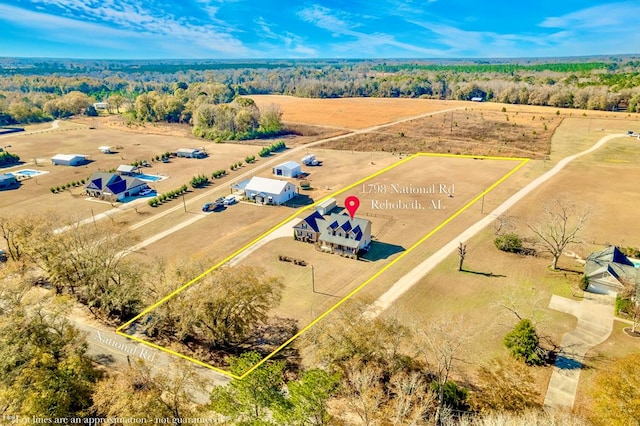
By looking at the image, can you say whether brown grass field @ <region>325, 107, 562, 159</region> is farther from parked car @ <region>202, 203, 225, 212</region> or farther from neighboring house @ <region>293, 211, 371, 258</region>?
neighboring house @ <region>293, 211, 371, 258</region>

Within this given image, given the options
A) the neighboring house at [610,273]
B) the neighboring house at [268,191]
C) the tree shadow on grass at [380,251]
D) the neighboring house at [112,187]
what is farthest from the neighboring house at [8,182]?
the neighboring house at [610,273]

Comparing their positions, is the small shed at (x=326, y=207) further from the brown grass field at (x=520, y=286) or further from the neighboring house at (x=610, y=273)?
the neighboring house at (x=610, y=273)

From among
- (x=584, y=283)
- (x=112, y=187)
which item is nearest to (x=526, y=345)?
(x=584, y=283)

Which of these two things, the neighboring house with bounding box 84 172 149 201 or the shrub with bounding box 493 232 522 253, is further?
the neighboring house with bounding box 84 172 149 201

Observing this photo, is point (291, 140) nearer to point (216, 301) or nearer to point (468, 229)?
point (468, 229)

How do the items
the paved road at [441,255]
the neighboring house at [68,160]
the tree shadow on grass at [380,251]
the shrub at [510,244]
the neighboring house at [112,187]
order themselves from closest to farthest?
the paved road at [441,255]
the tree shadow on grass at [380,251]
the shrub at [510,244]
the neighboring house at [112,187]
the neighboring house at [68,160]

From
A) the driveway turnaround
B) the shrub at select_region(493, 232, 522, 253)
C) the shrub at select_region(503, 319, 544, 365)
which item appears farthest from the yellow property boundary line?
the driveway turnaround

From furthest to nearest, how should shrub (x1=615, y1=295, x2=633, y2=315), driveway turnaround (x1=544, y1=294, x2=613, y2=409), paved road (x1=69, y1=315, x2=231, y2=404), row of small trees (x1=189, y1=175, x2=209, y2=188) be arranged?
row of small trees (x1=189, y1=175, x2=209, y2=188)
shrub (x1=615, y1=295, x2=633, y2=315)
paved road (x1=69, y1=315, x2=231, y2=404)
driveway turnaround (x1=544, y1=294, x2=613, y2=409)
